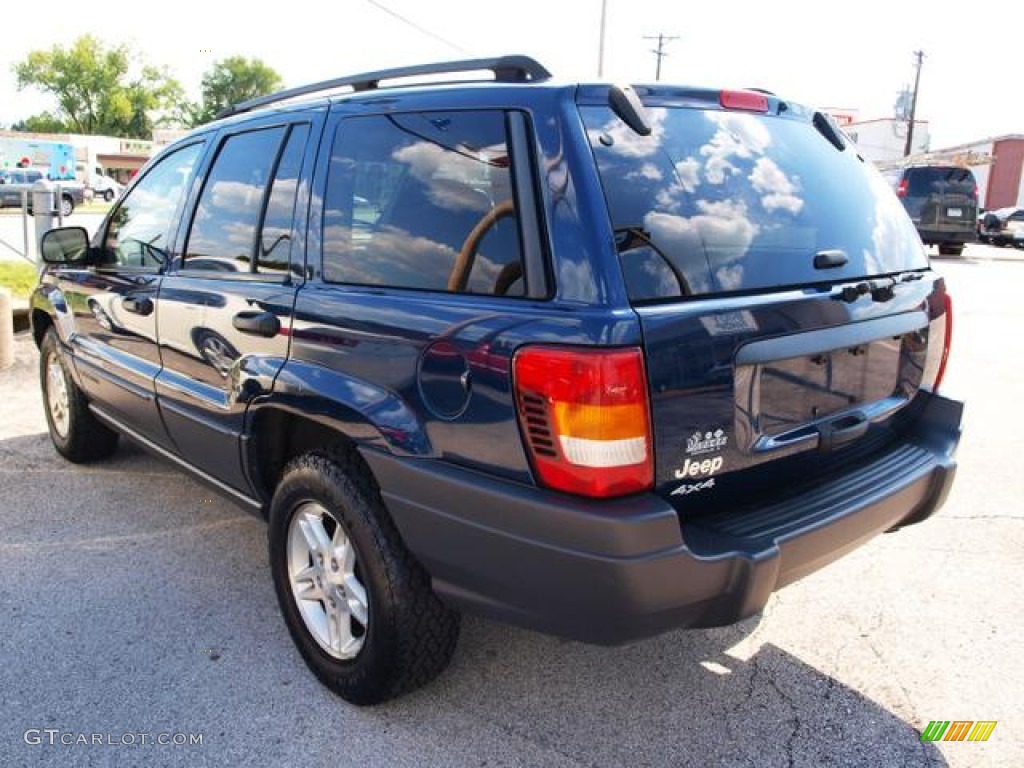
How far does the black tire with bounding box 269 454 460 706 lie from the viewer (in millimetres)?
2504

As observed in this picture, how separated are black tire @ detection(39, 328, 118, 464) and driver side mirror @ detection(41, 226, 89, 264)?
64 cm

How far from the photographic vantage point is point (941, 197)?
19844 millimetres

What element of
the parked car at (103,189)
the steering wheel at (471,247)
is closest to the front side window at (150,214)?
the steering wheel at (471,247)

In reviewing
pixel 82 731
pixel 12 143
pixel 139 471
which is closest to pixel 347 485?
pixel 82 731

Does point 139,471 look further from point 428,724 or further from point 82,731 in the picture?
point 428,724

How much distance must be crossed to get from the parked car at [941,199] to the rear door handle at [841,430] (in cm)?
1924

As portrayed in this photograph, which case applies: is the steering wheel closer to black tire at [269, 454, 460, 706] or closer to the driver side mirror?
black tire at [269, 454, 460, 706]

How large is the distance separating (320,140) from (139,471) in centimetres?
283

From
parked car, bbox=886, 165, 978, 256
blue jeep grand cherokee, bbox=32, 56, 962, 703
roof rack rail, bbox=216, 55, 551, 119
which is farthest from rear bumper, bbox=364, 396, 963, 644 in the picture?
parked car, bbox=886, 165, 978, 256

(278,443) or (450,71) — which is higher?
(450,71)

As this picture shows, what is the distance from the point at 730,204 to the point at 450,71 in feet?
3.08

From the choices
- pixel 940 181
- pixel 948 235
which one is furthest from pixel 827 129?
pixel 948 235

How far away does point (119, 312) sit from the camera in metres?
3.95

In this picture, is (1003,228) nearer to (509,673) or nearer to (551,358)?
(509,673)
